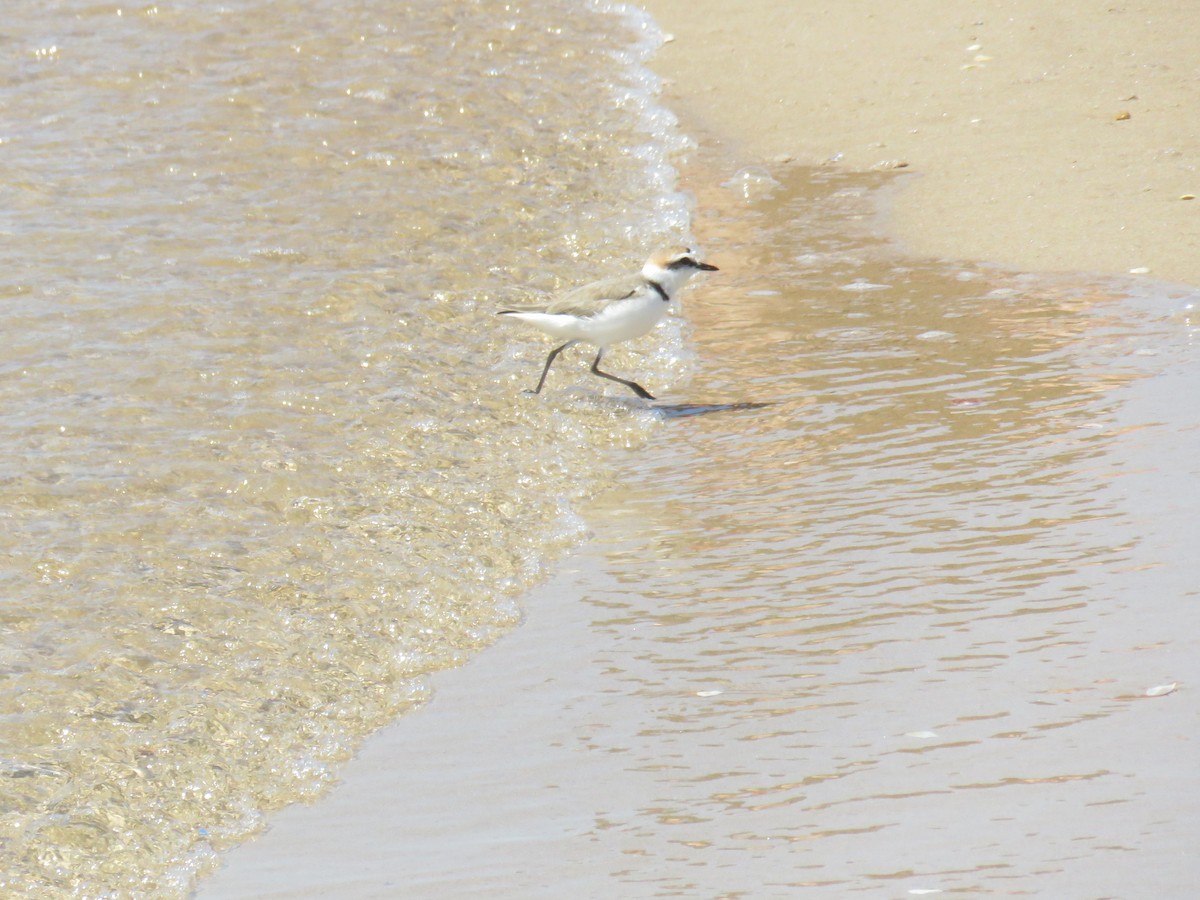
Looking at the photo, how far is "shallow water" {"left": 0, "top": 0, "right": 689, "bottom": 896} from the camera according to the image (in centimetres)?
436

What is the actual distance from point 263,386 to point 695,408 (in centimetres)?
195

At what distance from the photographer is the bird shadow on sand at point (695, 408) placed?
263 inches

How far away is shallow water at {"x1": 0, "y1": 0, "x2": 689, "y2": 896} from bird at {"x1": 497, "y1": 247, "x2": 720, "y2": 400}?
30 cm

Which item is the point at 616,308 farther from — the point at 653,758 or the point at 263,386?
the point at 653,758

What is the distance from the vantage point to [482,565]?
5.40m

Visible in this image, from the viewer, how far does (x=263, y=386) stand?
663 centimetres

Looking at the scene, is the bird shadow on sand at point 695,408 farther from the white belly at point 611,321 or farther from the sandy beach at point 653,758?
the sandy beach at point 653,758

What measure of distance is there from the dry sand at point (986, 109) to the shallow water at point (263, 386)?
78 centimetres

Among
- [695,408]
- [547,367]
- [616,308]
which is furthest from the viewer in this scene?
[547,367]

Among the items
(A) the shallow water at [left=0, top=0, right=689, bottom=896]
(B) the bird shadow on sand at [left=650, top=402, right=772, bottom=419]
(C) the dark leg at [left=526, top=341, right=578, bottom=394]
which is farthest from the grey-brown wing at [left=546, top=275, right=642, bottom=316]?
(B) the bird shadow on sand at [left=650, top=402, right=772, bottom=419]

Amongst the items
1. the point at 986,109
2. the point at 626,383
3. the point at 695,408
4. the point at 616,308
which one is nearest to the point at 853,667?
the point at 695,408

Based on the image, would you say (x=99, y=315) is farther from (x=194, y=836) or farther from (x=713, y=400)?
(x=194, y=836)

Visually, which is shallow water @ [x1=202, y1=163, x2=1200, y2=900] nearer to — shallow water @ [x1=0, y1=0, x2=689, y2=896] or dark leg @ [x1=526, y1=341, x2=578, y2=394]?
shallow water @ [x1=0, y1=0, x2=689, y2=896]

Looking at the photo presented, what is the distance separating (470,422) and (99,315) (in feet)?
6.75
